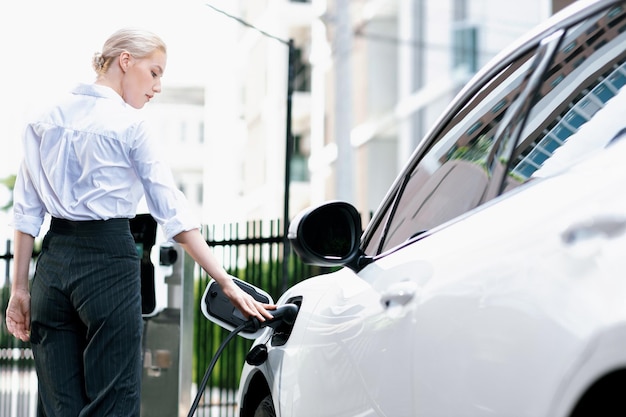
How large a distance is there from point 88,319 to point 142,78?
2.60ft

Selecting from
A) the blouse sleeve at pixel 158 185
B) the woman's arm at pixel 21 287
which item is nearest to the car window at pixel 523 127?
the blouse sleeve at pixel 158 185

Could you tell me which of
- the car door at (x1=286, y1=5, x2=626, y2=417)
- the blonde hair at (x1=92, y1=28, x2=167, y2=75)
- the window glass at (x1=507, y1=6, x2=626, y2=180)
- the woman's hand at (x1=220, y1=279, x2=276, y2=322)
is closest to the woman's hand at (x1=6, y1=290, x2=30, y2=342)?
the woman's hand at (x1=220, y1=279, x2=276, y2=322)

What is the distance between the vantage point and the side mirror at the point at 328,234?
2.92 m

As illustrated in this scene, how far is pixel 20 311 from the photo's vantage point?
354 cm

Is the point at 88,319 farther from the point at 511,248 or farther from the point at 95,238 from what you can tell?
the point at 511,248

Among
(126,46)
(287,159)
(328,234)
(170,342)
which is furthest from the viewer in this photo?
(287,159)

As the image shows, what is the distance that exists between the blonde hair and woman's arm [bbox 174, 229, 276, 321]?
60cm

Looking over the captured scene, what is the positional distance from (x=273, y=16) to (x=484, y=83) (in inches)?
1293

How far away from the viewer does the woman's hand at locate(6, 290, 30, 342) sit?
3.52 meters

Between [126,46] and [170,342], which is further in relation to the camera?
[170,342]

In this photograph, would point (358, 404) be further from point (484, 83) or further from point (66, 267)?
point (66, 267)

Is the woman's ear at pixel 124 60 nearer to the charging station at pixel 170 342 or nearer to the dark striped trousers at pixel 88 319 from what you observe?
the dark striped trousers at pixel 88 319

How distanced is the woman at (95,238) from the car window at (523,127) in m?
0.88

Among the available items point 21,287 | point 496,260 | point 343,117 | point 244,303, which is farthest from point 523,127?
point 343,117
